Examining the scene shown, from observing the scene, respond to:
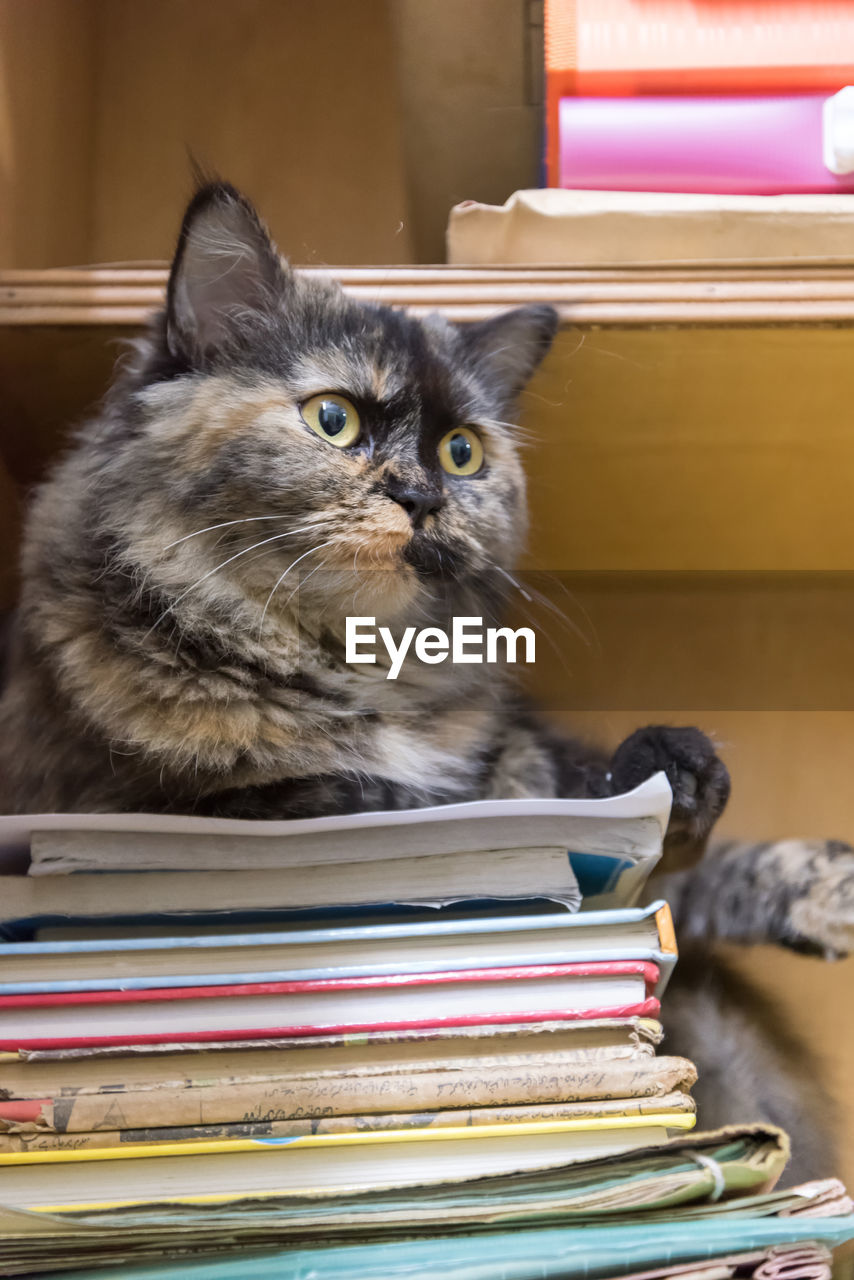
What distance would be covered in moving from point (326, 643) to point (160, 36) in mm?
1103

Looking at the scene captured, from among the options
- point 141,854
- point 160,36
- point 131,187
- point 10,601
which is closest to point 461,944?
point 141,854

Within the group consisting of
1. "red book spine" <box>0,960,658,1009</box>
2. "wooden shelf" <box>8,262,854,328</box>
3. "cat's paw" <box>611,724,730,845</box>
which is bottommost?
"red book spine" <box>0,960,658,1009</box>

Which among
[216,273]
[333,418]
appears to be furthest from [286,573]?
[216,273]

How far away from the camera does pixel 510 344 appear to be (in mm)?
1036

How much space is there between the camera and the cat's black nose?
2.71ft

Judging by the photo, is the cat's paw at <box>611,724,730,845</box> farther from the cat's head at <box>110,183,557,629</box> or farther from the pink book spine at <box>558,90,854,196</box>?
the pink book spine at <box>558,90,854,196</box>

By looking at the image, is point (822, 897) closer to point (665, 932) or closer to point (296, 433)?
point (665, 932)

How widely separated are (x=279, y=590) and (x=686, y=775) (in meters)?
0.38

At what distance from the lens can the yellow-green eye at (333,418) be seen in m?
0.87

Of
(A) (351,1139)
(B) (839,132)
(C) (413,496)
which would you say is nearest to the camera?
(A) (351,1139)

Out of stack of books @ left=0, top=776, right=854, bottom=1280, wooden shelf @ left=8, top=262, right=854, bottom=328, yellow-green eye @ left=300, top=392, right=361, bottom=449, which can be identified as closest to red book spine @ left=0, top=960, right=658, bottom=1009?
stack of books @ left=0, top=776, right=854, bottom=1280

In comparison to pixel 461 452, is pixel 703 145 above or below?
above

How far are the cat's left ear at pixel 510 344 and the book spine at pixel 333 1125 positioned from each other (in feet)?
2.18

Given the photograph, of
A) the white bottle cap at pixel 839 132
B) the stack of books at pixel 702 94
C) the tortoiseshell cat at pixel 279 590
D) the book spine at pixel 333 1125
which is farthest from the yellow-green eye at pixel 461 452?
the book spine at pixel 333 1125
